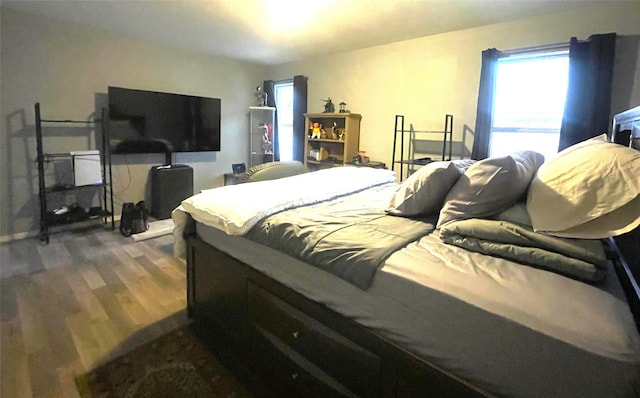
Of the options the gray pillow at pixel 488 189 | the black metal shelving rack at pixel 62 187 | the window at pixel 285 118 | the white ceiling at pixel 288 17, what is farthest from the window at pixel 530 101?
the black metal shelving rack at pixel 62 187

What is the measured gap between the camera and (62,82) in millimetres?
3725

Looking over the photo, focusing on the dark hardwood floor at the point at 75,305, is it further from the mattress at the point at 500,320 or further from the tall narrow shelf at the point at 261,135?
the tall narrow shelf at the point at 261,135

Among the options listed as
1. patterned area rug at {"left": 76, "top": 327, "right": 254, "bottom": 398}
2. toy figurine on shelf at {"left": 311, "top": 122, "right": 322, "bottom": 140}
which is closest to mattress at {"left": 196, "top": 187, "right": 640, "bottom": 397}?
patterned area rug at {"left": 76, "top": 327, "right": 254, "bottom": 398}

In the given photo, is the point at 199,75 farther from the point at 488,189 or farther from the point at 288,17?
the point at 488,189

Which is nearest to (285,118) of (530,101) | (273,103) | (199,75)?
(273,103)

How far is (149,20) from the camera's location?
139 inches

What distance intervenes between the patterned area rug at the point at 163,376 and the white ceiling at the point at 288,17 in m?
2.76

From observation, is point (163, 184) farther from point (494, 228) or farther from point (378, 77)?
point (494, 228)

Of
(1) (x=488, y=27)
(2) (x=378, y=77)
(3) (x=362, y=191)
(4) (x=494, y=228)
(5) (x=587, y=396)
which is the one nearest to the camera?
A: (5) (x=587, y=396)

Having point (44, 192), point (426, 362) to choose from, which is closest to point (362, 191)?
point (426, 362)

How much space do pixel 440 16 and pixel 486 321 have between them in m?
3.07

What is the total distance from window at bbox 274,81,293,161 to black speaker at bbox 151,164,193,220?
1.64 m

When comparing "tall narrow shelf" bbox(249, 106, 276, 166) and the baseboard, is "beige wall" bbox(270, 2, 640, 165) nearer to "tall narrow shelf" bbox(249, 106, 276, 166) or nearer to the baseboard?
"tall narrow shelf" bbox(249, 106, 276, 166)

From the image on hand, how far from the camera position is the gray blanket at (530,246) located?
1033 millimetres
